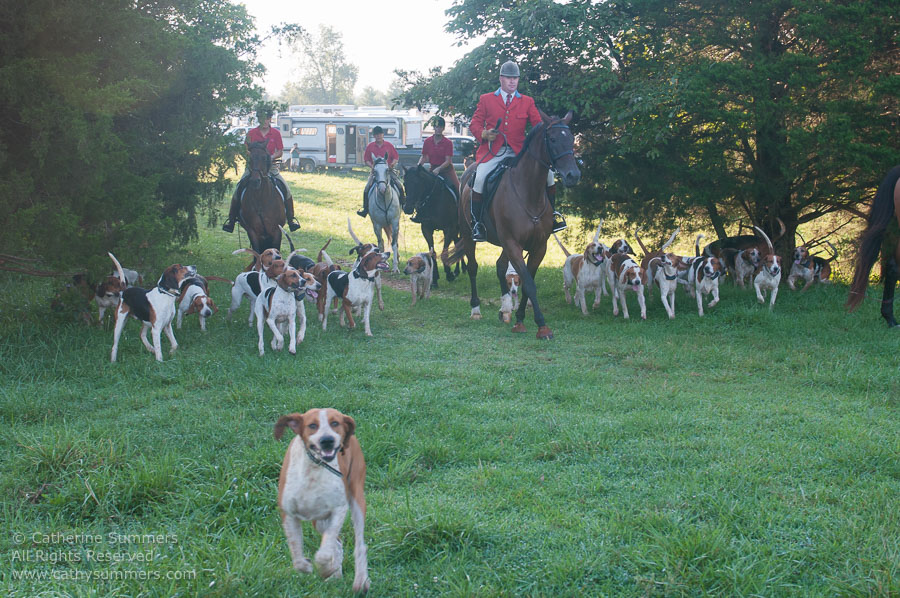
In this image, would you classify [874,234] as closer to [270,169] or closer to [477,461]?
[477,461]

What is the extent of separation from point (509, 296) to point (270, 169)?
4141mm

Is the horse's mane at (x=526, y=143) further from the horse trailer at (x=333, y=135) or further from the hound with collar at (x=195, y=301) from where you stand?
the horse trailer at (x=333, y=135)

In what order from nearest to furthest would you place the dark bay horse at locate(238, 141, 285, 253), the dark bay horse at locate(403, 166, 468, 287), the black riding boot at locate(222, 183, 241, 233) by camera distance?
1. the dark bay horse at locate(238, 141, 285, 253)
2. the black riding boot at locate(222, 183, 241, 233)
3. the dark bay horse at locate(403, 166, 468, 287)

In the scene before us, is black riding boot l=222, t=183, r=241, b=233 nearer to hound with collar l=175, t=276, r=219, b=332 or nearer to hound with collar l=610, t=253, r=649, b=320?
hound with collar l=175, t=276, r=219, b=332

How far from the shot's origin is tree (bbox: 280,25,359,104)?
82062 millimetres

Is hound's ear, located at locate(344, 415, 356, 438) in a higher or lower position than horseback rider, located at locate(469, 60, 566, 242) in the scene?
lower

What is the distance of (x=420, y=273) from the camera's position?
10.8m

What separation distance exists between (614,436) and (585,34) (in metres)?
7.58

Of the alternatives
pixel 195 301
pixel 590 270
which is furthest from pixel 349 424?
pixel 590 270

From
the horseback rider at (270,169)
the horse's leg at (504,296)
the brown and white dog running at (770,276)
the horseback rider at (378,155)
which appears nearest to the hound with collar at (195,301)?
the horseback rider at (270,169)

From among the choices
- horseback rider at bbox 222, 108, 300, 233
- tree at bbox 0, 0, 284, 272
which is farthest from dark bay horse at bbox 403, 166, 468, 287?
tree at bbox 0, 0, 284, 272

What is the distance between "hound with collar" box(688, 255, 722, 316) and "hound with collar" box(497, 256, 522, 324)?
7.95ft

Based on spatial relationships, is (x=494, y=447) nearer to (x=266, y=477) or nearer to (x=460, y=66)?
(x=266, y=477)

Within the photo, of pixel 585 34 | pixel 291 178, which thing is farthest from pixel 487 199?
pixel 291 178
